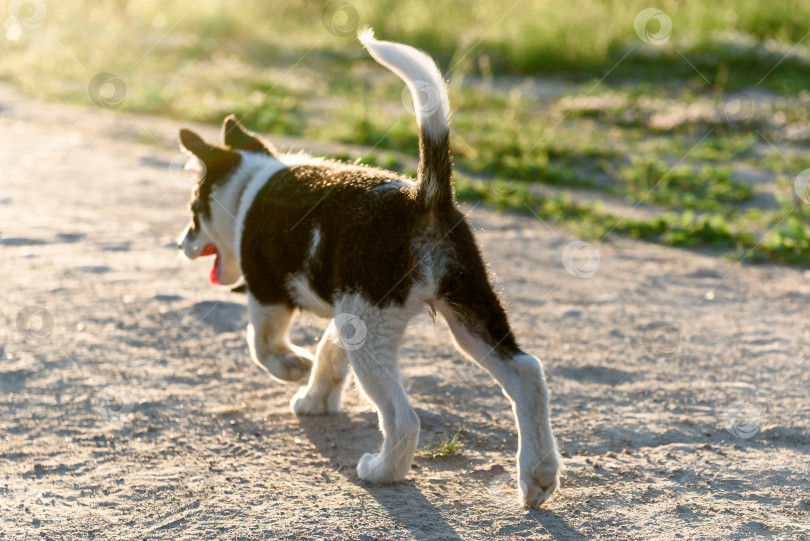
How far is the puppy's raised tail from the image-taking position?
337cm

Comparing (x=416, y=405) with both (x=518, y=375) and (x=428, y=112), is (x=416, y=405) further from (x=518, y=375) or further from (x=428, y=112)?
A: (x=428, y=112)

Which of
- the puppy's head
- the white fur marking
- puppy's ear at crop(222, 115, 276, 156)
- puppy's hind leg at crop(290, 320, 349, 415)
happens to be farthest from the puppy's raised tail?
puppy's ear at crop(222, 115, 276, 156)

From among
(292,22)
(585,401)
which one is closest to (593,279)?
(585,401)

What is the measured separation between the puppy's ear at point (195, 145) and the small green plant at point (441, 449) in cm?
180

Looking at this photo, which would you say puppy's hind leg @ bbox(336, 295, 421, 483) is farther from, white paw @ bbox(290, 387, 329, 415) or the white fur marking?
white paw @ bbox(290, 387, 329, 415)

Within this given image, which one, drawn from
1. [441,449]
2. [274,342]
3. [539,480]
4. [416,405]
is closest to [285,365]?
[274,342]

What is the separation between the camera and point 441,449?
155 inches

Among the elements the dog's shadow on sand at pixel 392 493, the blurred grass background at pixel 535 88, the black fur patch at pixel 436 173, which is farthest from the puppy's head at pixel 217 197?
the blurred grass background at pixel 535 88

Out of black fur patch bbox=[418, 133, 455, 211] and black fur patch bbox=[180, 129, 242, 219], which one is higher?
black fur patch bbox=[418, 133, 455, 211]

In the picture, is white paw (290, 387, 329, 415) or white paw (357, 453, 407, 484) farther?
white paw (290, 387, 329, 415)

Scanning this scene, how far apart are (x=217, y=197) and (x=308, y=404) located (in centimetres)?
107

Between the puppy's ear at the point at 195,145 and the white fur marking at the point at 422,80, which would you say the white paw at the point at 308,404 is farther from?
the white fur marking at the point at 422,80

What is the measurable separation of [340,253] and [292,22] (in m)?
15.8

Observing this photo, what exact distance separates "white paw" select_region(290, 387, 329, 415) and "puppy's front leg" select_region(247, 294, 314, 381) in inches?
4.4
